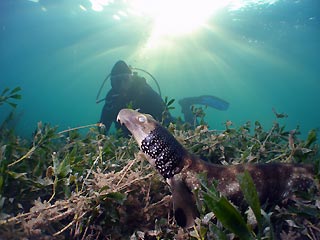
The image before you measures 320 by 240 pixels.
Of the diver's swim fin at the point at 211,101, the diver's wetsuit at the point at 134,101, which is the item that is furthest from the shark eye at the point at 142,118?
the diver's swim fin at the point at 211,101

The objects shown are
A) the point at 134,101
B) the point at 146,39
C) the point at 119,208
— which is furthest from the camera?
the point at 146,39

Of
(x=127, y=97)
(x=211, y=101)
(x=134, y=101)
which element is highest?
(x=127, y=97)

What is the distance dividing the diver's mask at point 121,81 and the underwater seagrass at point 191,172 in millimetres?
8517

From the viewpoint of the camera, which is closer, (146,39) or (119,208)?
(119,208)

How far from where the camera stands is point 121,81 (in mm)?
11195

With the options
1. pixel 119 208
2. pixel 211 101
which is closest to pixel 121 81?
pixel 211 101

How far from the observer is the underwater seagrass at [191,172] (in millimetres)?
2248

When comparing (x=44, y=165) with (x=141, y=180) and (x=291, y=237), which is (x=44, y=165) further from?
(x=291, y=237)

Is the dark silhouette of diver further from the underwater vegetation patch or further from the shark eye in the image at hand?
the underwater vegetation patch

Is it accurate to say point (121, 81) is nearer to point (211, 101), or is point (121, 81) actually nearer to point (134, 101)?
point (134, 101)

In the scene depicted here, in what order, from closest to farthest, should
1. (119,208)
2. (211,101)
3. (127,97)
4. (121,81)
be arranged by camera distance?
(119,208) → (127,97) → (121,81) → (211,101)

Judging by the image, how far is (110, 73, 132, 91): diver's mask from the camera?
36.3ft

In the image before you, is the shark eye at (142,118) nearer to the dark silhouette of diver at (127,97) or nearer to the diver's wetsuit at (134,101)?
the dark silhouette of diver at (127,97)

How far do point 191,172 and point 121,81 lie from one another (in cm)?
924
